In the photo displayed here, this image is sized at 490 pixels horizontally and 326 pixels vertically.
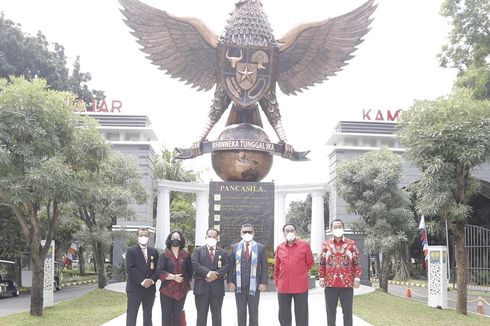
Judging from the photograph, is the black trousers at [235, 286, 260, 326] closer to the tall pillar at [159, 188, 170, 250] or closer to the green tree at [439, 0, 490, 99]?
the green tree at [439, 0, 490, 99]

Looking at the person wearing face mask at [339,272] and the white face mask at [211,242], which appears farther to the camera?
the white face mask at [211,242]

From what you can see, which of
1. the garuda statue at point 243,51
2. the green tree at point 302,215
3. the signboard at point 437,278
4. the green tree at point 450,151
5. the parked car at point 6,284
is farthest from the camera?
the green tree at point 302,215

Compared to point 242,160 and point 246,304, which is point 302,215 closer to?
point 242,160

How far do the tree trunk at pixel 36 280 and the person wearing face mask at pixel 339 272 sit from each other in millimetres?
6849

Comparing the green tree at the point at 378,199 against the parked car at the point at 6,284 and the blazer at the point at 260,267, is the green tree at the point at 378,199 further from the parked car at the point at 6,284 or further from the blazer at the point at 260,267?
the blazer at the point at 260,267

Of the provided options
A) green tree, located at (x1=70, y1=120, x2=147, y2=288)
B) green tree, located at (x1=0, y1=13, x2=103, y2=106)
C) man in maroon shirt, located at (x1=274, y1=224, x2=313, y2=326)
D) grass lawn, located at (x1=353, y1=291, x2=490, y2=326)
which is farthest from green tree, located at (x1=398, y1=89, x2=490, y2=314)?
green tree, located at (x1=0, y1=13, x2=103, y2=106)

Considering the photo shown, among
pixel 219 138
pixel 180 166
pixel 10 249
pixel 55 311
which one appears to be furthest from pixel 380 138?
pixel 55 311

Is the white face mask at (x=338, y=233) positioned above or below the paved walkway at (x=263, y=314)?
above

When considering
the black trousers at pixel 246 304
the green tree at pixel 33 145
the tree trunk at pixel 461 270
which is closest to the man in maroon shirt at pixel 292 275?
the black trousers at pixel 246 304

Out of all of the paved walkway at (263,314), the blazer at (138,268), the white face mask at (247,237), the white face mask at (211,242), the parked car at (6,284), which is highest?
the white face mask at (247,237)

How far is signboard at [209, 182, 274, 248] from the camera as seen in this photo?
1459 cm

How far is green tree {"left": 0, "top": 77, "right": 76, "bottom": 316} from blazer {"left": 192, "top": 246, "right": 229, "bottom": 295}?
4.43m

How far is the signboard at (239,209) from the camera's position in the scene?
14586 mm

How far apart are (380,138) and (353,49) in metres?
15.6
